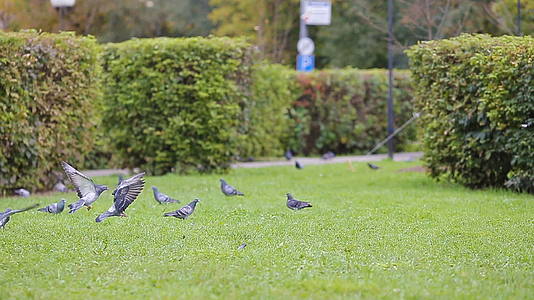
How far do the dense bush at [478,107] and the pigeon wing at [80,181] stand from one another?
540 centimetres

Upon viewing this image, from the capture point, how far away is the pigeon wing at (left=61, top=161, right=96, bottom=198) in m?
7.61

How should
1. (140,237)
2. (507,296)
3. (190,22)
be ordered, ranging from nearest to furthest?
(507,296)
(140,237)
(190,22)

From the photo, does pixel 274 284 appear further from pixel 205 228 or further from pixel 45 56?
pixel 45 56

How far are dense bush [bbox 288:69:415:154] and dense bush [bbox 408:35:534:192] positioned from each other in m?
6.87

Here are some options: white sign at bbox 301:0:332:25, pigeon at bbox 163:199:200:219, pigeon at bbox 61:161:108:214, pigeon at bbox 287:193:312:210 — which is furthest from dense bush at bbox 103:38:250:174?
white sign at bbox 301:0:332:25

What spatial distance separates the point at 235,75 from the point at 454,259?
8.49 m

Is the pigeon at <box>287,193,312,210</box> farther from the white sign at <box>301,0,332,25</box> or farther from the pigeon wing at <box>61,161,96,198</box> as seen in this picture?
the white sign at <box>301,0,332,25</box>

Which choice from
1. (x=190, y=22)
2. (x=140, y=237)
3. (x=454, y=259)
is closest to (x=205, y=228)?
(x=140, y=237)

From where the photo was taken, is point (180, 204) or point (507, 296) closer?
point (507, 296)

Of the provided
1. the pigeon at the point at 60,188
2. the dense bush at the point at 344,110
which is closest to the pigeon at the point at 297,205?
the pigeon at the point at 60,188

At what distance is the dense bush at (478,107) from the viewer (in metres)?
10.1

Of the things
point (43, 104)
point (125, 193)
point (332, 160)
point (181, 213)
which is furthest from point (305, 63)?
point (125, 193)

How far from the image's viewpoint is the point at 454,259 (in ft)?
20.3

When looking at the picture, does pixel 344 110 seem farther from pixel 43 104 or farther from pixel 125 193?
pixel 125 193
